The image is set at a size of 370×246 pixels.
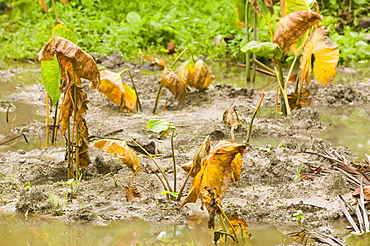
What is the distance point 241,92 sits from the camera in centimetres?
572

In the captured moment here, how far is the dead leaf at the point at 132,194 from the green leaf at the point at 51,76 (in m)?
0.98

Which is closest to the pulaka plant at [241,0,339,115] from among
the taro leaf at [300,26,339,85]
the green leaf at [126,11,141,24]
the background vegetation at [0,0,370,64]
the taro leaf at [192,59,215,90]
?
the taro leaf at [300,26,339,85]

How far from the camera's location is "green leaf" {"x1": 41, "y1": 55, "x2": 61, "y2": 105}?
3.40m

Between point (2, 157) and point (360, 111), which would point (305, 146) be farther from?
point (2, 157)

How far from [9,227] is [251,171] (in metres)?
1.58

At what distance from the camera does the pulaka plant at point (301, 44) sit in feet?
13.8

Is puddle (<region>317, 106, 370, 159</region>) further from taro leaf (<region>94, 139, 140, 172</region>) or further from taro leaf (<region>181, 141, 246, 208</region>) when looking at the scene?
taro leaf (<region>94, 139, 140, 172</region>)

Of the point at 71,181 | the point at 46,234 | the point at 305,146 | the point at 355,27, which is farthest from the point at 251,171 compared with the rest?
the point at 355,27

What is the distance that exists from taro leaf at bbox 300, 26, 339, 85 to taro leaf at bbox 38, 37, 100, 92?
7.35 ft

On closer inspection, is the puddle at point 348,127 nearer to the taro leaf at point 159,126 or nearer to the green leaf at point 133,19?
the taro leaf at point 159,126

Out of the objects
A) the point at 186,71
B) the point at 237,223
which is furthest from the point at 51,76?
the point at 186,71

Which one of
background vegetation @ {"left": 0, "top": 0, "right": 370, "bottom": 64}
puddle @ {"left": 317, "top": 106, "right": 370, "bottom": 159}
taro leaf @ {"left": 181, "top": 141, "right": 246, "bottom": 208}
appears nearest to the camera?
taro leaf @ {"left": 181, "top": 141, "right": 246, "bottom": 208}

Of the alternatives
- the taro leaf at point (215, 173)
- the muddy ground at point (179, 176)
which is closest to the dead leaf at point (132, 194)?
the muddy ground at point (179, 176)

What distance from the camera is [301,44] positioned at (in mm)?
4629
